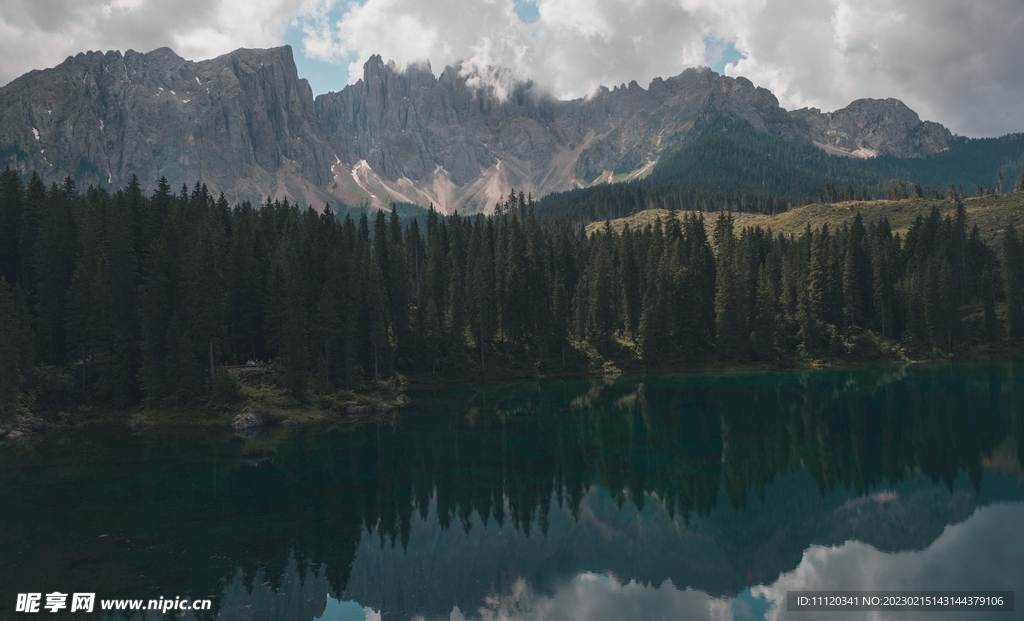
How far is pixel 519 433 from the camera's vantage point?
197 feet

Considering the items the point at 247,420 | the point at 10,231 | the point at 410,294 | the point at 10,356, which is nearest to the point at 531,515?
the point at 247,420

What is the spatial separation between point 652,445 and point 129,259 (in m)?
61.8

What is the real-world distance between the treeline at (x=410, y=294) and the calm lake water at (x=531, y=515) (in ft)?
45.0

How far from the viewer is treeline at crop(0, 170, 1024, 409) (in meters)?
72.6

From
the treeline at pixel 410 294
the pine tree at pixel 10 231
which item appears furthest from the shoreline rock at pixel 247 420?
the pine tree at pixel 10 231

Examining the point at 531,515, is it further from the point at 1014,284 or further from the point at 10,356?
the point at 1014,284

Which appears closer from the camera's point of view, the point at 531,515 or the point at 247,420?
the point at 531,515

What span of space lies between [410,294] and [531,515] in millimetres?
81346

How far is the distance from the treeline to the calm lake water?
13708 millimetres

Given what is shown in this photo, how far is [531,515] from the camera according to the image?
36.8m

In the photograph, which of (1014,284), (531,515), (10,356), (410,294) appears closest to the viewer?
(531,515)

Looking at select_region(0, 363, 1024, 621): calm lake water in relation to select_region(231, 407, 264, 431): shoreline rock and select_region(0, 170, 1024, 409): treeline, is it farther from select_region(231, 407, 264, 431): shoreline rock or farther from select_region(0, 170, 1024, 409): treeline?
select_region(0, 170, 1024, 409): treeline

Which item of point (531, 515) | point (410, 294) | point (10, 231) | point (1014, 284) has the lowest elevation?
point (531, 515)

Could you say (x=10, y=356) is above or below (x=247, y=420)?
above
